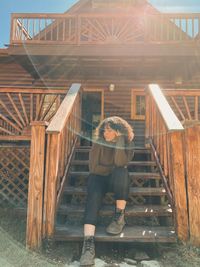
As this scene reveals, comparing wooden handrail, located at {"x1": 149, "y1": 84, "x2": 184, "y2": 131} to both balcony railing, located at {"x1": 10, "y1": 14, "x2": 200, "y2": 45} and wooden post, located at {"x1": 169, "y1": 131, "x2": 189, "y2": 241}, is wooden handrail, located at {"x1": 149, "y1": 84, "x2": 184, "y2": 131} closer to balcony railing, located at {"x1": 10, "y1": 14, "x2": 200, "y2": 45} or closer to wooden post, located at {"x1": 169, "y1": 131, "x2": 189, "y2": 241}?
wooden post, located at {"x1": 169, "y1": 131, "x2": 189, "y2": 241}

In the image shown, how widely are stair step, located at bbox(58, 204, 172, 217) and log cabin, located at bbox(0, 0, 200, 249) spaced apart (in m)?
0.01

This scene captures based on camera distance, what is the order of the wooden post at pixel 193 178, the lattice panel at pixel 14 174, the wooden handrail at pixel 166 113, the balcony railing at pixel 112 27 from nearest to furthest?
the wooden post at pixel 193 178 < the wooden handrail at pixel 166 113 < the lattice panel at pixel 14 174 < the balcony railing at pixel 112 27

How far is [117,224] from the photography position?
289 centimetres

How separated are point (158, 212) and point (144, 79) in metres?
6.07

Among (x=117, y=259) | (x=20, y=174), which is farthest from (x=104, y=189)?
(x=20, y=174)

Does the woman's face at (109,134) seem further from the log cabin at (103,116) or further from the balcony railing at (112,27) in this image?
the balcony railing at (112,27)

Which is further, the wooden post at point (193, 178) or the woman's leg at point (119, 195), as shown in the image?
the woman's leg at point (119, 195)

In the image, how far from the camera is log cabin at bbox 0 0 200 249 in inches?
111

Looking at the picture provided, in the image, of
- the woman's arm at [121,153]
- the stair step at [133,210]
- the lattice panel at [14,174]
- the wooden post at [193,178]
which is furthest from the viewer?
the lattice panel at [14,174]

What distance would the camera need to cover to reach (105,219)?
3.47 m

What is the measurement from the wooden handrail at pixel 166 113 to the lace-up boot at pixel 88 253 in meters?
1.37

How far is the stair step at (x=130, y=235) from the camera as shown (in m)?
2.76

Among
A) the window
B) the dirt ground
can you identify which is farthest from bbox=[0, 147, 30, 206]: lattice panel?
the window

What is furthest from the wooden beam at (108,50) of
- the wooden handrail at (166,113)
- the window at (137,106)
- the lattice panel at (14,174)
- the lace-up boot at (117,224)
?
the lace-up boot at (117,224)
